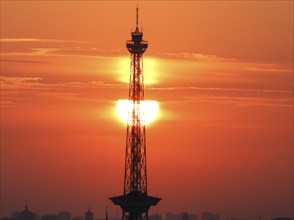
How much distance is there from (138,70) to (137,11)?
7443mm

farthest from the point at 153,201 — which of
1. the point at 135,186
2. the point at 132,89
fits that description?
the point at 132,89

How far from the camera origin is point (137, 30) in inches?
5915

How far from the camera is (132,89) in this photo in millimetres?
148375

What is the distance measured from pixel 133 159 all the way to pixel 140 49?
37.8 feet

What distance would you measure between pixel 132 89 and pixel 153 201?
12.3 m

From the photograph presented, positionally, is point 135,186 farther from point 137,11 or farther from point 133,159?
point 137,11

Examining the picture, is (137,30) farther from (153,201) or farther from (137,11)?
(153,201)

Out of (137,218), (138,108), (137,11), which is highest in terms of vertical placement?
(137,11)

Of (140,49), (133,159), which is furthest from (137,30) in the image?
(133,159)

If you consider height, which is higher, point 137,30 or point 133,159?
point 137,30

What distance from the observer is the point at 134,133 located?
148750 millimetres

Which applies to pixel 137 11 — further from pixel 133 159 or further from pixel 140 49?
pixel 133 159

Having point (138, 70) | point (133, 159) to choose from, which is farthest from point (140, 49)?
point (133, 159)

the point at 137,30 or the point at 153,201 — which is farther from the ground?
the point at 137,30
